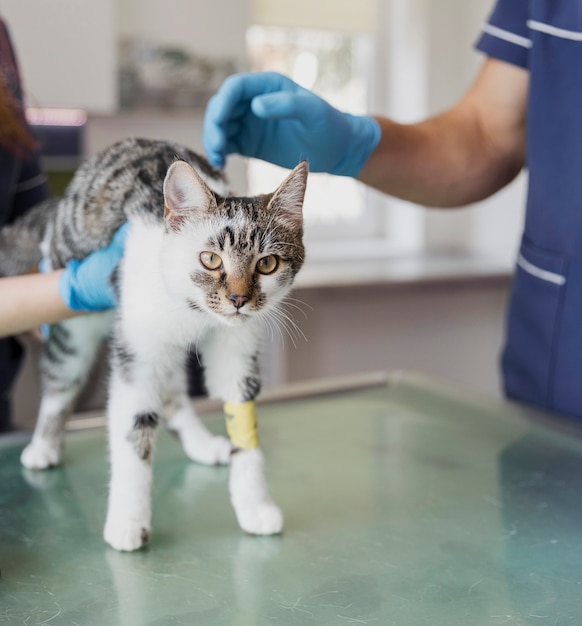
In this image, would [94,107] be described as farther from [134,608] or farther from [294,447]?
[134,608]

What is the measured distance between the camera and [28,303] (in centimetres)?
110

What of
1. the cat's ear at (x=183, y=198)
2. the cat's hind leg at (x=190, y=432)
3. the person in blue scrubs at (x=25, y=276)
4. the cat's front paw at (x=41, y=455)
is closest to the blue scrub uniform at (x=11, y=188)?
the person in blue scrubs at (x=25, y=276)

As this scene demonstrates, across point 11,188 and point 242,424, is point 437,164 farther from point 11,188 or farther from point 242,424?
point 11,188

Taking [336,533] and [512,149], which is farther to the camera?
[512,149]

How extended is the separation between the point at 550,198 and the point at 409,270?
1.62 metres

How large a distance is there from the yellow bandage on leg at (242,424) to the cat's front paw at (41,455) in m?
0.36

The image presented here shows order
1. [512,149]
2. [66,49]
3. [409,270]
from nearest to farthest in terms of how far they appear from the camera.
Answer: [512,149], [66,49], [409,270]

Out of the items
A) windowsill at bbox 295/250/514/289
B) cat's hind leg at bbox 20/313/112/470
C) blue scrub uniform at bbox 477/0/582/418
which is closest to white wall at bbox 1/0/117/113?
windowsill at bbox 295/250/514/289

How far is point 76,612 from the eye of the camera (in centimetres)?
83

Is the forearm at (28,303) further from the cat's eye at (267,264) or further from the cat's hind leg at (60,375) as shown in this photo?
the cat's eye at (267,264)

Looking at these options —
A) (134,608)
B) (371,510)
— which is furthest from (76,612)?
(371,510)

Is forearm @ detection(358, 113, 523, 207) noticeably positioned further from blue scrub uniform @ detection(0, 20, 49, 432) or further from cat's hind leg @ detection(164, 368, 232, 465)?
blue scrub uniform @ detection(0, 20, 49, 432)

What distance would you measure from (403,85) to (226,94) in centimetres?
259

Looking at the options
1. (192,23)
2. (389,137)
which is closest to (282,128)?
(389,137)
